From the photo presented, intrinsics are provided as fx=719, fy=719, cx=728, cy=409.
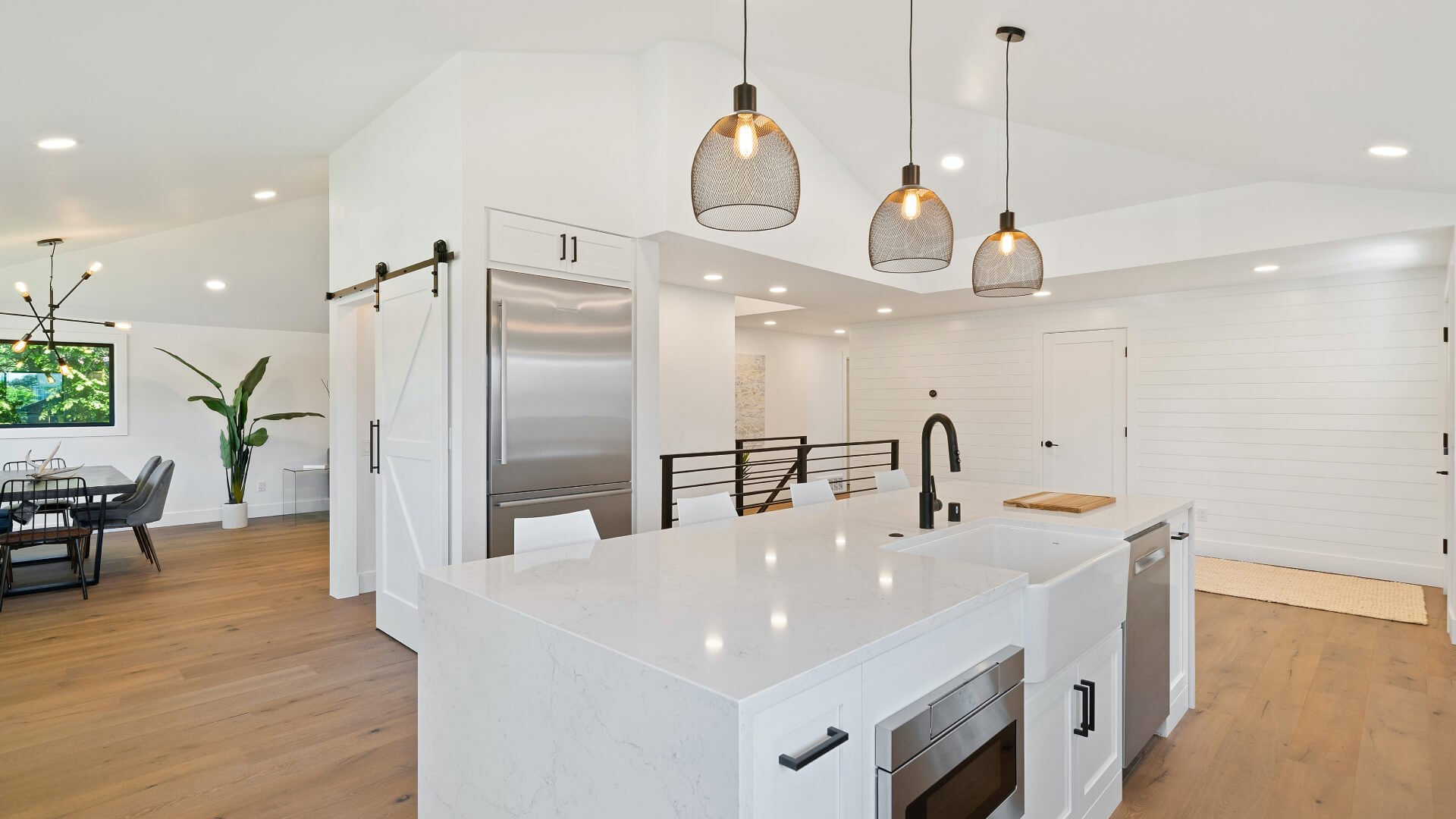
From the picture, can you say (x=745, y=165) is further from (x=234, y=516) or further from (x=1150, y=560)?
(x=234, y=516)

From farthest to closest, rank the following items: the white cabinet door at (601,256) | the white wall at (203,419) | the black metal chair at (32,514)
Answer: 1. the white wall at (203,419)
2. the black metal chair at (32,514)
3. the white cabinet door at (601,256)

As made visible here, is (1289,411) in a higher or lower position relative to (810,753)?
higher

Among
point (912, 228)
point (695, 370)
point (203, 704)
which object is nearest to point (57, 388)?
point (203, 704)

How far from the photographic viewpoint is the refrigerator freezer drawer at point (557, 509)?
3.51 m

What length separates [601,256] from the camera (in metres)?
3.92

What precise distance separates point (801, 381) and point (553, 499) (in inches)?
272

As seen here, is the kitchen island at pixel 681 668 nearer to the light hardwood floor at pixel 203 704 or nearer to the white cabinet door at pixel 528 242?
the light hardwood floor at pixel 203 704

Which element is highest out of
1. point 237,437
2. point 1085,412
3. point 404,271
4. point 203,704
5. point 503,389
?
point 404,271

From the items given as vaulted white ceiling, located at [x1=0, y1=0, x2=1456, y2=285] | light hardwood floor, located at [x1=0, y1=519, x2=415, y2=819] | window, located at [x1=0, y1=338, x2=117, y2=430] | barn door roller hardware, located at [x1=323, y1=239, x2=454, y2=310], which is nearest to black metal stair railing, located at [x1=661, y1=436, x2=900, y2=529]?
barn door roller hardware, located at [x1=323, y1=239, x2=454, y2=310]

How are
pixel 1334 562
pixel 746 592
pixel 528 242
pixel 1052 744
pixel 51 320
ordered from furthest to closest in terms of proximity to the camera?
pixel 51 320, pixel 1334 562, pixel 528 242, pixel 1052 744, pixel 746 592

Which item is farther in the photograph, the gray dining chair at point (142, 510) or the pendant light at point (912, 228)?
the gray dining chair at point (142, 510)

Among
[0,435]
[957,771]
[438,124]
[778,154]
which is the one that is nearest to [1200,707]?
[957,771]

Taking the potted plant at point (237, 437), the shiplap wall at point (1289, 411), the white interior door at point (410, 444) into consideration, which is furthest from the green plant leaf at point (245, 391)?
the shiplap wall at point (1289, 411)

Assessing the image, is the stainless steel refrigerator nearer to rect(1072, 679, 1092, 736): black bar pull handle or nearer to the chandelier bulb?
the chandelier bulb
